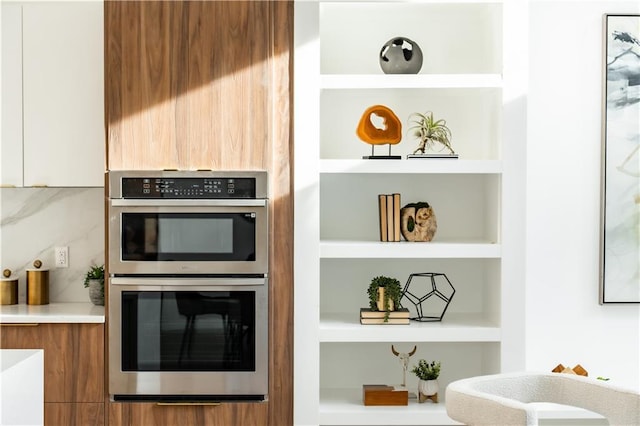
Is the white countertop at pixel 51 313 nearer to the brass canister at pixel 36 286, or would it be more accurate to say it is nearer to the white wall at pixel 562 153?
the brass canister at pixel 36 286

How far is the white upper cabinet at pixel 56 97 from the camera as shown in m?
3.25

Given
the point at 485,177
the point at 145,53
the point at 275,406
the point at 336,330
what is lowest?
the point at 275,406

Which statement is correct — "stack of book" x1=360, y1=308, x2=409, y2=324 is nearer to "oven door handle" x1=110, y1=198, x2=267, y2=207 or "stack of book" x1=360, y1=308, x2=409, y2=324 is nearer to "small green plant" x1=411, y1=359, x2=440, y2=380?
"small green plant" x1=411, y1=359, x2=440, y2=380

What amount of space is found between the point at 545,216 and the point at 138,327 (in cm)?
188

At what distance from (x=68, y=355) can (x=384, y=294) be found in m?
1.32

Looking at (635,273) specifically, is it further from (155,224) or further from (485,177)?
(155,224)

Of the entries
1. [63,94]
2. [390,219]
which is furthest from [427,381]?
[63,94]

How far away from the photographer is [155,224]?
3047mm

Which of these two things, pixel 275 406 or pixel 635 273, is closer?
pixel 275 406

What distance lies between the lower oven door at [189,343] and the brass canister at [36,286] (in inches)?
20.4

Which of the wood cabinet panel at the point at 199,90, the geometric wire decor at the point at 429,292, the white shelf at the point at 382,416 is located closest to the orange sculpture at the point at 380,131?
the wood cabinet panel at the point at 199,90

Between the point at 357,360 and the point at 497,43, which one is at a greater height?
the point at 497,43

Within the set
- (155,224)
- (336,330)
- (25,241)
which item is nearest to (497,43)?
(336,330)

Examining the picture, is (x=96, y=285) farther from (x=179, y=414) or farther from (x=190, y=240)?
(x=179, y=414)
